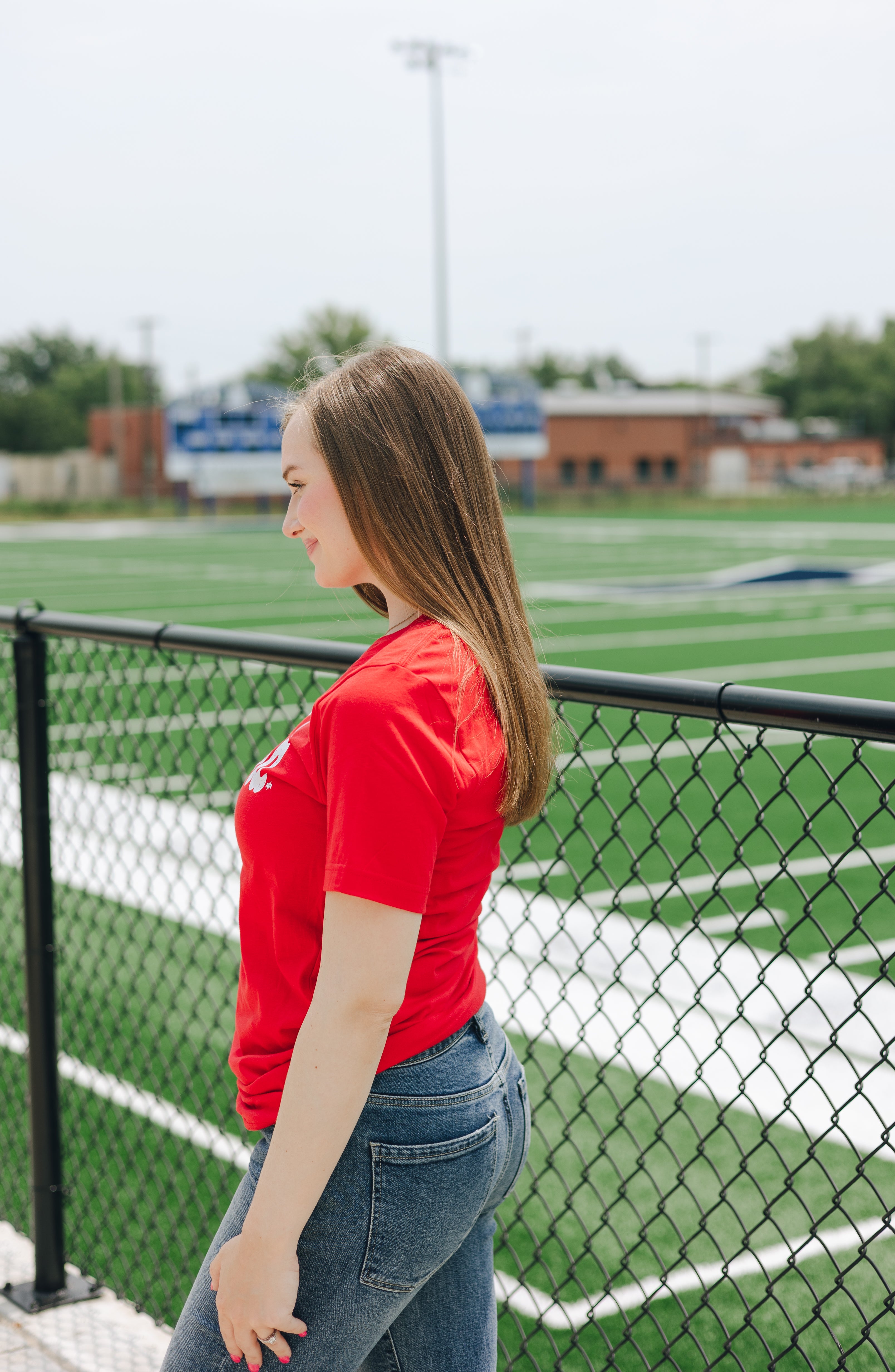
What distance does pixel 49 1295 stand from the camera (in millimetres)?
3021

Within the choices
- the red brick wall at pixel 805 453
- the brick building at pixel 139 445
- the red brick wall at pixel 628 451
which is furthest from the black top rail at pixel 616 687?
the red brick wall at pixel 805 453

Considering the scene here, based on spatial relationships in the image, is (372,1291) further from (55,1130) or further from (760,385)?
(760,385)

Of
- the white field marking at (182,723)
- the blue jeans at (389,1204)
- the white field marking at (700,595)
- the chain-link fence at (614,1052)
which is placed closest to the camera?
the blue jeans at (389,1204)

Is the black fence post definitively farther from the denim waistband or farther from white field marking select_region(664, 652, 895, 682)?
white field marking select_region(664, 652, 895, 682)

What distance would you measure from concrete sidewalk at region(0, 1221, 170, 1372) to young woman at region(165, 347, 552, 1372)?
1.30m

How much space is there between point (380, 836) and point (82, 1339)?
6.52 ft

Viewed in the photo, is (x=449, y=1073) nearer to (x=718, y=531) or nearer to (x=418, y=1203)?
(x=418, y=1203)

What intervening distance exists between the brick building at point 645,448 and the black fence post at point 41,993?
6577 centimetres

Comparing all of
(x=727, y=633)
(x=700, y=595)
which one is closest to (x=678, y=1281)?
(x=727, y=633)

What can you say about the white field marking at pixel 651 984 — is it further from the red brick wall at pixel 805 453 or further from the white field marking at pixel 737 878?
the red brick wall at pixel 805 453

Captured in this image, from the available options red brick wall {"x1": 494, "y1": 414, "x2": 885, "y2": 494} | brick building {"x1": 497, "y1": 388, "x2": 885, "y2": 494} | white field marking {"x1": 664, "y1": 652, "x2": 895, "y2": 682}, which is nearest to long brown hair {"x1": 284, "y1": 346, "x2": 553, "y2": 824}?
white field marking {"x1": 664, "y1": 652, "x2": 895, "y2": 682}

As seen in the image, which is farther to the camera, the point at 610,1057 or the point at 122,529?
the point at 122,529

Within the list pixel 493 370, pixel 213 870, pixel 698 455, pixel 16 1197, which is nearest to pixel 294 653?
pixel 16 1197

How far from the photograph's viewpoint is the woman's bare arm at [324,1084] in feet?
4.78
